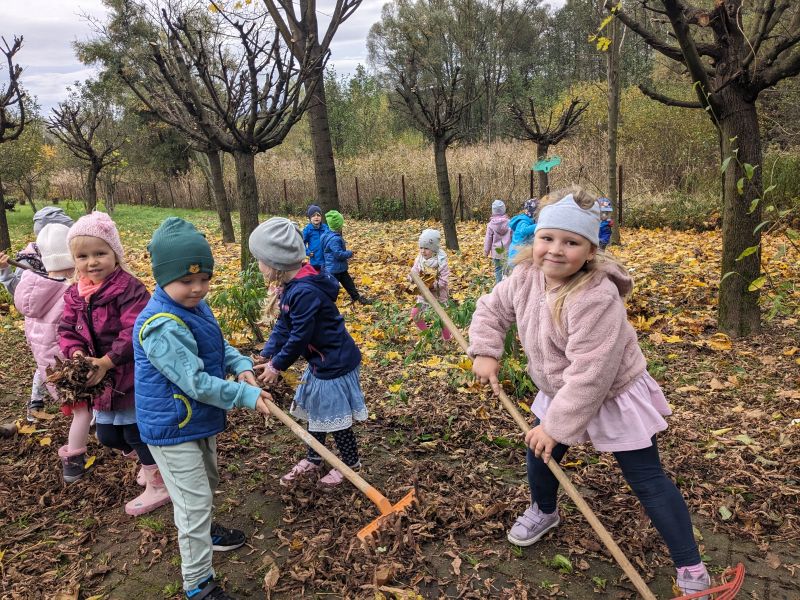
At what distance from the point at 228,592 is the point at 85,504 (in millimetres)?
1369

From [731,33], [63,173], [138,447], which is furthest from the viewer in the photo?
[63,173]

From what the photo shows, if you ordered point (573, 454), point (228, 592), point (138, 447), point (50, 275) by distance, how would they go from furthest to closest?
1. point (50, 275)
2. point (573, 454)
3. point (138, 447)
4. point (228, 592)

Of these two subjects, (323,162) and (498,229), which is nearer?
(498,229)

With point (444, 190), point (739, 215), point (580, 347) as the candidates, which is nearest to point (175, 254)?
point (580, 347)

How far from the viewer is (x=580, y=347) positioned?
2.08m

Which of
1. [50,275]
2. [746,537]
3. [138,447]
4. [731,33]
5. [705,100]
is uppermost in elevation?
[731,33]

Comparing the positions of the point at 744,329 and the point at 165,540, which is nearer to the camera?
the point at 165,540

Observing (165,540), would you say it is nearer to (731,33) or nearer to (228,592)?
(228,592)

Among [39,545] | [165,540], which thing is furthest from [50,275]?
[165,540]

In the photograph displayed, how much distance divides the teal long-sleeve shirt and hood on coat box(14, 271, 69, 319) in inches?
81.8

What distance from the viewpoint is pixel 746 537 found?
2.67 metres

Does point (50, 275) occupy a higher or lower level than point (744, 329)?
higher

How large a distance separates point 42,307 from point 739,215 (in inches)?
228

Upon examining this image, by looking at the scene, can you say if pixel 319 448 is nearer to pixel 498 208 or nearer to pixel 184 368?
pixel 184 368
